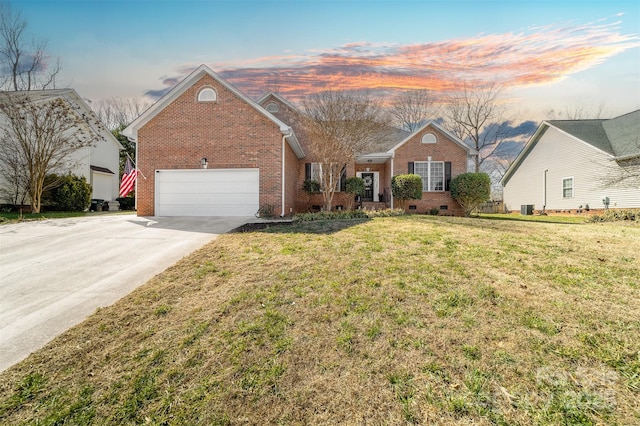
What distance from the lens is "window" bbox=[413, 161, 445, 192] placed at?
16.6m

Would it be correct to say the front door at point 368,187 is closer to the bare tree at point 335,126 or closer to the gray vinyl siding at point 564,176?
the bare tree at point 335,126

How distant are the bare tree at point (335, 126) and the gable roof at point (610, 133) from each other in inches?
526

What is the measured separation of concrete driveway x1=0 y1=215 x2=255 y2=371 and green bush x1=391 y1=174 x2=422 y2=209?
992 centimetres

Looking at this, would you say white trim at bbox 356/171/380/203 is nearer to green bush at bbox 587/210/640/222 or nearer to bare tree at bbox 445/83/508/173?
green bush at bbox 587/210/640/222

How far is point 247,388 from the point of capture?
230 centimetres

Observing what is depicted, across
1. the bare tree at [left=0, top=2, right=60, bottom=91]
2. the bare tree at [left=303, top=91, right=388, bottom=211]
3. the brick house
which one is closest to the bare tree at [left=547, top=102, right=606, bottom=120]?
the bare tree at [left=303, top=91, right=388, bottom=211]

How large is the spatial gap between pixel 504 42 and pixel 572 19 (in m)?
3.15

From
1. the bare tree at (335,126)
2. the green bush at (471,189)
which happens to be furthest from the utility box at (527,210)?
the bare tree at (335,126)

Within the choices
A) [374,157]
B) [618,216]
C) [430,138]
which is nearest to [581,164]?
[618,216]

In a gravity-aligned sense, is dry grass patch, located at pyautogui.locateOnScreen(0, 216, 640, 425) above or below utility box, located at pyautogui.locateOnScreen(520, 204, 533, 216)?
below

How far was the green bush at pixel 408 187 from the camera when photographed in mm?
15266

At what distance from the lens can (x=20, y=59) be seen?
822 inches

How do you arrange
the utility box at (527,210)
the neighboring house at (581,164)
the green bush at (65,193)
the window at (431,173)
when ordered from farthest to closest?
the utility box at (527,210) < the window at (431,173) < the green bush at (65,193) < the neighboring house at (581,164)

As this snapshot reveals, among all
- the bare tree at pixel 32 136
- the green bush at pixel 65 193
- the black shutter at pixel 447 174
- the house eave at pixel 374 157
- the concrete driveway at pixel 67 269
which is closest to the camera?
the concrete driveway at pixel 67 269
